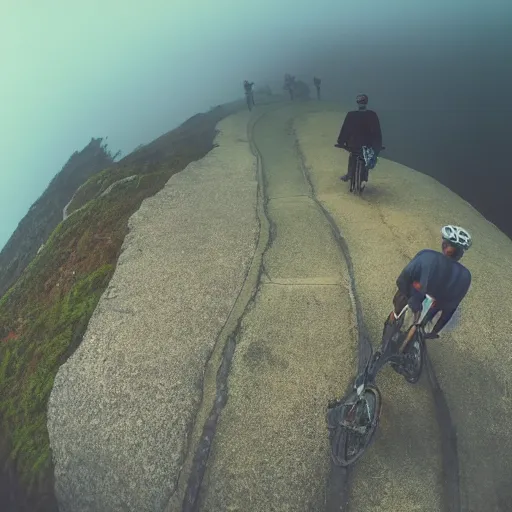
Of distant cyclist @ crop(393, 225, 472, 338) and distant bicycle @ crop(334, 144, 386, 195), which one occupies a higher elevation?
distant cyclist @ crop(393, 225, 472, 338)

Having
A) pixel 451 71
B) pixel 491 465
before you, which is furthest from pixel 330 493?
pixel 451 71

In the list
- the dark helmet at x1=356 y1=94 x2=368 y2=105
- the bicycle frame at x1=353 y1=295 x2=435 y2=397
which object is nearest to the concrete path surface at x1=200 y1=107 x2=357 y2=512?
the bicycle frame at x1=353 y1=295 x2=435 y2=397

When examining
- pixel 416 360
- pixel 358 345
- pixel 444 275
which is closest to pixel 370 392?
pixel 416 360

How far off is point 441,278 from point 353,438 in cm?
267

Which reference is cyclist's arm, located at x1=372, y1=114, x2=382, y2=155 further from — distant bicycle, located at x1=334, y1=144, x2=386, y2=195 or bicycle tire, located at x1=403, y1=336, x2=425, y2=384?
bicycle tire, located at x1=403, y1=336, x2=425, y2=384

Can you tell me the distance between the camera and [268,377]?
6.97 m

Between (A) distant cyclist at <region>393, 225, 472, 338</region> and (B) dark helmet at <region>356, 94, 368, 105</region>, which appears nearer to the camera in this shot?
(A) distant cyclist at <region>393, 225, 472, 338</region>

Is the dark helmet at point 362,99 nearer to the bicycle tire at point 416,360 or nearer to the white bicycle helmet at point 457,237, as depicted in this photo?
the white bicycle helmet at point 457,237

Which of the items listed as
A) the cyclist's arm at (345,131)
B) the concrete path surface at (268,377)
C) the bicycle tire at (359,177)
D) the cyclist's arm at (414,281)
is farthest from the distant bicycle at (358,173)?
the cyclist's arm at (414,281)

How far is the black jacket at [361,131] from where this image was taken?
11711 millimetres

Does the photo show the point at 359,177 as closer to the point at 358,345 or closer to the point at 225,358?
the point at 358,345

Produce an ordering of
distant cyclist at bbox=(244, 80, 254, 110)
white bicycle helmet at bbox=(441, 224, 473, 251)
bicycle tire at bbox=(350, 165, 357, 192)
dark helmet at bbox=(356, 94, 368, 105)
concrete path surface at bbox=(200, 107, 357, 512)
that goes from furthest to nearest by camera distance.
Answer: distant cyclist at bbox=(244, 80, 254, 110) → bicycle tire at bbox=(350, 165, 357, 192) → dark helmet at bbox=(356, 94, 368, 105) → concrete path surface at bbox=(200, 107, 357, 512) → white bicycle helmet at bbox=(441, 224, 473, 251)

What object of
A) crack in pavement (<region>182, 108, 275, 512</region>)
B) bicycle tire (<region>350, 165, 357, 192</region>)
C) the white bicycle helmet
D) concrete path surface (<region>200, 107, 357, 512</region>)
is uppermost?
the white bicycle helmet

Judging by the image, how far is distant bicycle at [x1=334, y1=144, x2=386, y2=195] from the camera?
12497 mm
